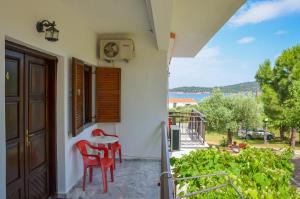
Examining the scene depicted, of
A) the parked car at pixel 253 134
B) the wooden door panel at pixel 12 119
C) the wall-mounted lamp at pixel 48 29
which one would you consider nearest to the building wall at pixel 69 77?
the wall-mounted lamp at pixel 48 29

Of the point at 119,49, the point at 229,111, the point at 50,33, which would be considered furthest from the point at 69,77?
the point at 229,111

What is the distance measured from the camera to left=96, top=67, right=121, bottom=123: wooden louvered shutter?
4.95m

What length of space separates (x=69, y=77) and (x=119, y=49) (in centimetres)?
151

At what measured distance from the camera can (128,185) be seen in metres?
3.86

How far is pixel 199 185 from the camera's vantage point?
1.27 metres

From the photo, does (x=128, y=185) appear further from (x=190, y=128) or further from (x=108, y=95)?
(x=190, y=128)

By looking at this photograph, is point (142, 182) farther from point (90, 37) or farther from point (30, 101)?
point (90, 37)

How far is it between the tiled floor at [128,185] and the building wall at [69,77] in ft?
0.84

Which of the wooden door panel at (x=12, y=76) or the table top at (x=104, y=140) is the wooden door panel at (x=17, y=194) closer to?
the wooden door panel at (x=12, y=76)

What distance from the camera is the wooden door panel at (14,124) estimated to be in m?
2.31

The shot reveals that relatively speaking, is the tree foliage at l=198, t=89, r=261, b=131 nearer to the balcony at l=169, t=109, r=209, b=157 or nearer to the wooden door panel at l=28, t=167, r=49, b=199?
the balcony at l=169, t=109, r=209, b=157

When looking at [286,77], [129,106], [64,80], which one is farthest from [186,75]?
[64,80]

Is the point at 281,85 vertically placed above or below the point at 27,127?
above

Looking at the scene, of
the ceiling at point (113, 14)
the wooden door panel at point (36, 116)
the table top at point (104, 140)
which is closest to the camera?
the wooden door panel at point (36, 116)
